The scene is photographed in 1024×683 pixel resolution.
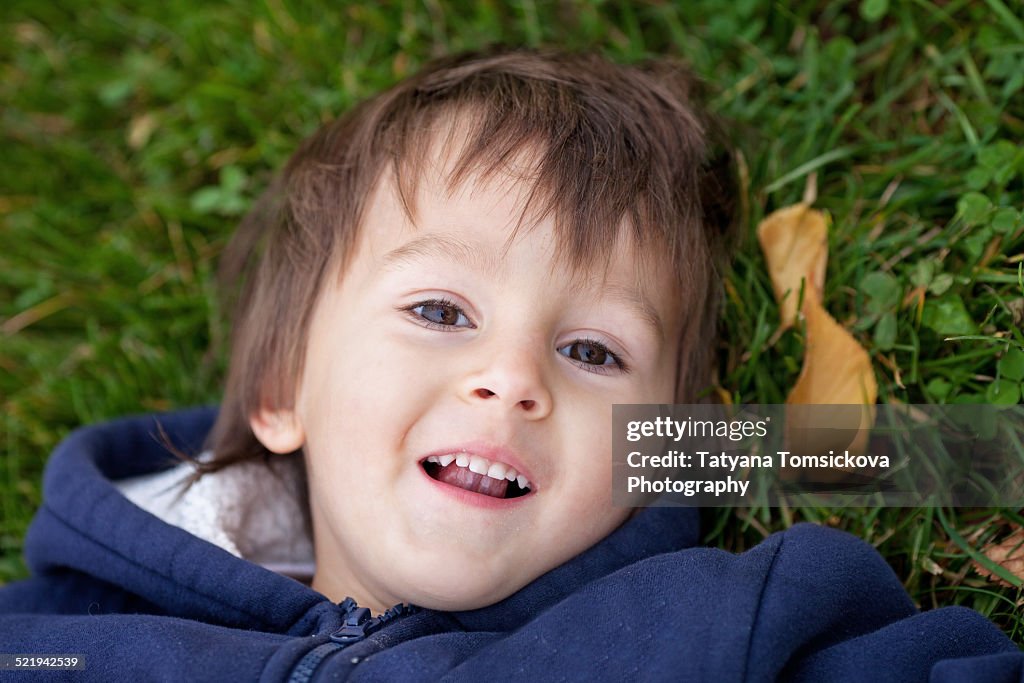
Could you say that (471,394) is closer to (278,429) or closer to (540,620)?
(540,620)

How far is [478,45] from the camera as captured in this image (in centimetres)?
303

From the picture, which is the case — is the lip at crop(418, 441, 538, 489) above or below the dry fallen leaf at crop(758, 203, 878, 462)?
below

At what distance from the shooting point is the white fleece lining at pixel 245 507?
2.48 metres

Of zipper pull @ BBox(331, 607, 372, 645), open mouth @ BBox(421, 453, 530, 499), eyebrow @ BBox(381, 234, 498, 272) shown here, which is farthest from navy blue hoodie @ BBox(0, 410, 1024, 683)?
eyebrow @ BBox(381, 234, 498, 272)

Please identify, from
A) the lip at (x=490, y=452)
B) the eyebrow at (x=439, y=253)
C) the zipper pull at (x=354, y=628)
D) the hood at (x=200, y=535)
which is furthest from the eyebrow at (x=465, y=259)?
the zipper pull at (x=354, y=628)

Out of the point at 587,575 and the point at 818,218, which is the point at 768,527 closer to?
the point at 587,575

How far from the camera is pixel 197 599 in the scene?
7.15 ft

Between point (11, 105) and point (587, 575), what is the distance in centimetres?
273

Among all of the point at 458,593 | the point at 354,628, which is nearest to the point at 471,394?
the point at 458,593

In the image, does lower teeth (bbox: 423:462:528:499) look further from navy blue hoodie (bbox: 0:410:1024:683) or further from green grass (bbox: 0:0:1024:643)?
green grass (bbox: 0:0:1024:643)

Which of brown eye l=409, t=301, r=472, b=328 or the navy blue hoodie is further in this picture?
brown eye l=409, t=301, r=472, b=328

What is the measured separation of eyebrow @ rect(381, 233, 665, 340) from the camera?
204 centimetres

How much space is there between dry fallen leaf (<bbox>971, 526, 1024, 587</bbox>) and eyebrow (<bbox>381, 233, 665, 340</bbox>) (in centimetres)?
94

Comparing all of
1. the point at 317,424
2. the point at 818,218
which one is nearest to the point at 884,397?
the point at 818,218
